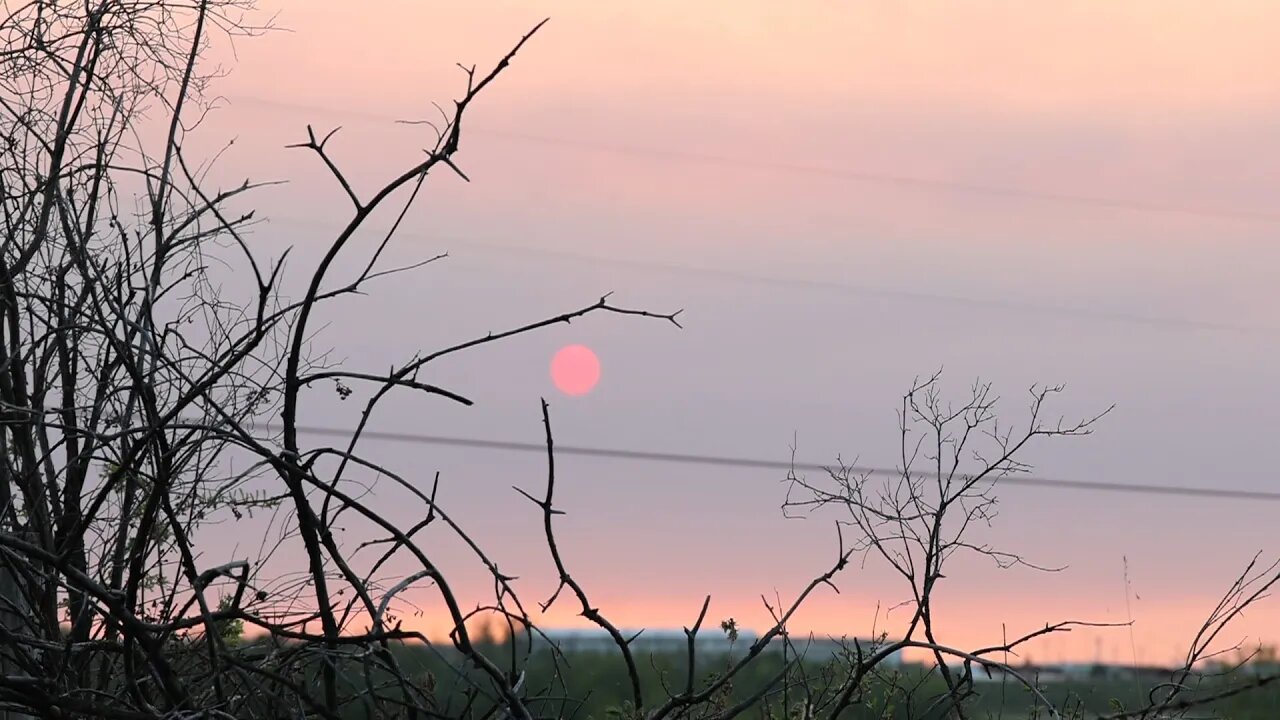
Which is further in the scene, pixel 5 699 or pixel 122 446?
pixel 122 446

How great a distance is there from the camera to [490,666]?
3.00 meters

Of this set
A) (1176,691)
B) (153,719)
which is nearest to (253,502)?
(153,719)

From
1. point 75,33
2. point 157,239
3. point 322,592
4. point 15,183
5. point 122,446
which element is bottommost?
point 322,592

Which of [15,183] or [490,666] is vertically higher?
[15,183]

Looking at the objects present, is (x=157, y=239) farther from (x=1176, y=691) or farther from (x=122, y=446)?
(x=1176, y=691)

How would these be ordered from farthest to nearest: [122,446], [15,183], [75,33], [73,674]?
[75,33] → [15,183] → [73,674] → [122,446]

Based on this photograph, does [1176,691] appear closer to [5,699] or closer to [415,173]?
[415,173]

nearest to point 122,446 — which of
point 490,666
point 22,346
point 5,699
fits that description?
point 5,699

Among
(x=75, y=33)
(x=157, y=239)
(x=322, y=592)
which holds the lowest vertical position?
(x=322, y=592)

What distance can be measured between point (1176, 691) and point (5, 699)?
10.7 feet

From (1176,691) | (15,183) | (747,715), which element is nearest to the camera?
(1176,691)

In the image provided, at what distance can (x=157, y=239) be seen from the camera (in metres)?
5.03

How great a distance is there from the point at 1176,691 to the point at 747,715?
277 centimetres

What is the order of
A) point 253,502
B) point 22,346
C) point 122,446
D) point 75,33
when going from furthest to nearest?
point 75,33
point 22,346
point 253,502
point 122,446
